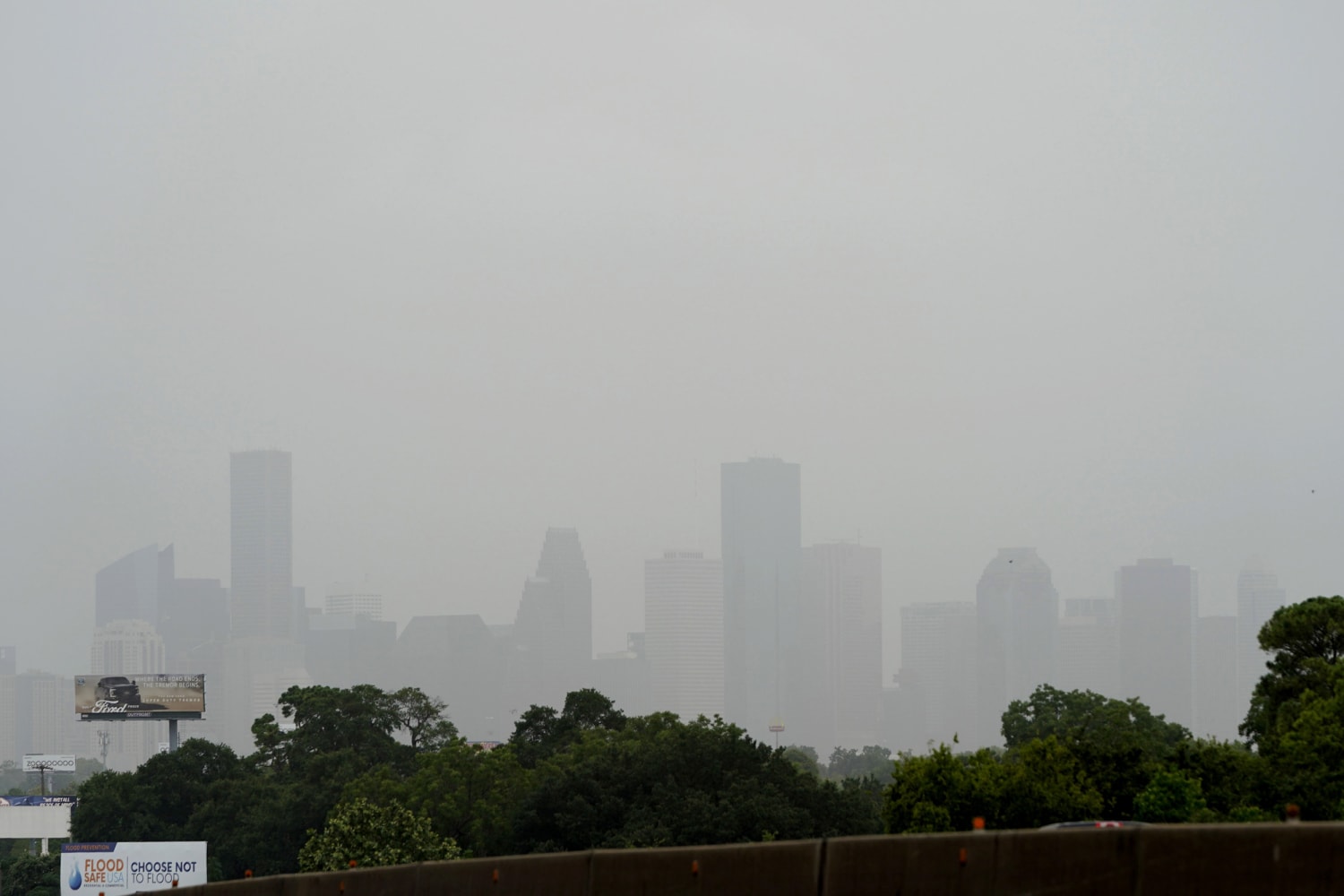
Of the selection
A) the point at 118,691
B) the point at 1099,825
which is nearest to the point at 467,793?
the point at 1099,825

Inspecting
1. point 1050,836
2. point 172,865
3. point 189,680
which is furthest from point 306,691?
point 1050,836

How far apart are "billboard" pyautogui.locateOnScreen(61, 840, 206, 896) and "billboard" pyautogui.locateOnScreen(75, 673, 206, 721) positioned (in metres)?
72.2

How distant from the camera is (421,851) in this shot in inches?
3056

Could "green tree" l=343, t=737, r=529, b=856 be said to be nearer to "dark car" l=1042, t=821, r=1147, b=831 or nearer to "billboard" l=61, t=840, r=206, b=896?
"billboard" l=61, t=840, r=206, b=896

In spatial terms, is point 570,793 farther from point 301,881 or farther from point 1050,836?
point 1050,836

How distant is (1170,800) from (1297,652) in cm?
2530

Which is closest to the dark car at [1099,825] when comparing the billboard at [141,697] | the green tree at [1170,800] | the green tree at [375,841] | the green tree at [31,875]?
the green tree at [1170,800]

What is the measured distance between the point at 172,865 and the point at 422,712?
6437 centimetres

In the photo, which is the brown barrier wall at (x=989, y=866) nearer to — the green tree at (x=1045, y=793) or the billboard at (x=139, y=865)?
the green tree at (x=1045, y=793)

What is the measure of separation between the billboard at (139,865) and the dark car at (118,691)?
76.4m

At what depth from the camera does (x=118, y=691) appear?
167875 mm

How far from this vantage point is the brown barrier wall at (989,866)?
15297 millimetres

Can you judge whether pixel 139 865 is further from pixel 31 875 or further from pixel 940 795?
pixel 940 795

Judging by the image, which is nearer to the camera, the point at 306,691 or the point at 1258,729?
the point at 1258,729
